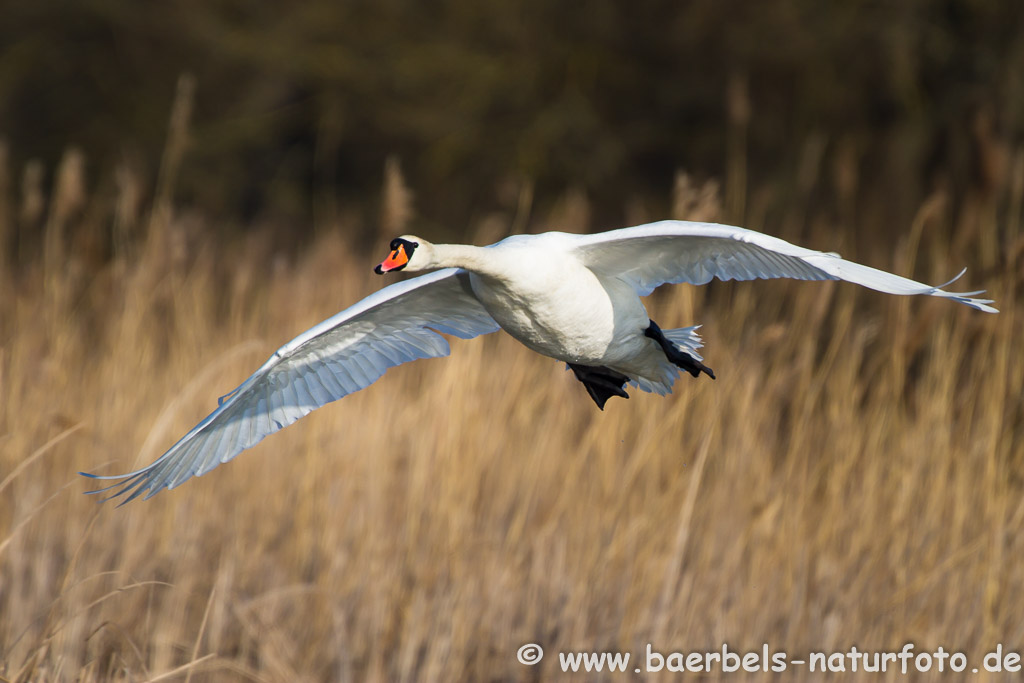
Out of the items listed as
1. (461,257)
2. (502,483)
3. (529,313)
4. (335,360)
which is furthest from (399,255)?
(502,483)

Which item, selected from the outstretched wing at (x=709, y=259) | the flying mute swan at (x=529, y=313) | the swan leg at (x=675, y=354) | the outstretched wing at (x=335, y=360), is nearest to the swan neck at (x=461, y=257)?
the flying mute swan at (x=529, y=313)

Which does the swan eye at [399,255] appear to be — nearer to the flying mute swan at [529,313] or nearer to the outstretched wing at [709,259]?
the flying mute swan at [529,313]

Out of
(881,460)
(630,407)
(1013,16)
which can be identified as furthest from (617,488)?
(1013,16)

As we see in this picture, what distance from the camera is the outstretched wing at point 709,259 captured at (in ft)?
7.77

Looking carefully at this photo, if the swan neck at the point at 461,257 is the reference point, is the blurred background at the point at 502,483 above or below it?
below

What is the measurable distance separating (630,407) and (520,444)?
0.43 metres

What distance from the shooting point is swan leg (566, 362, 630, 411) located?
3.04m

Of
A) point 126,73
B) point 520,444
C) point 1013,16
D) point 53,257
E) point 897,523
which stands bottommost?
point 897,523

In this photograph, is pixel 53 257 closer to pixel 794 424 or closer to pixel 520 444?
pixel 520 444

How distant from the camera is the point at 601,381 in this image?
307 cm

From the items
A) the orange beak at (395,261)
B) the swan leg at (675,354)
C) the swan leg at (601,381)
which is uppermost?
the orange beak at (395,261)

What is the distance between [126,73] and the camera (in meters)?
10.1

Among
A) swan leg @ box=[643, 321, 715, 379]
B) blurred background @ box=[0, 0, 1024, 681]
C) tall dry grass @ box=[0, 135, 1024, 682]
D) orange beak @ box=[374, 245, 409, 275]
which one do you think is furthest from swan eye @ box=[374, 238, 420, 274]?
tall dry grass @ box=[0, 135, 1024, 682]

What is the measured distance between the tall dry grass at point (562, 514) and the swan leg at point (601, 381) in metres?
0.45
